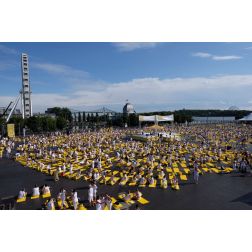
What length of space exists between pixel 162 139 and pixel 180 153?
12092mm

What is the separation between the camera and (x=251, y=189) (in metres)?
13.3

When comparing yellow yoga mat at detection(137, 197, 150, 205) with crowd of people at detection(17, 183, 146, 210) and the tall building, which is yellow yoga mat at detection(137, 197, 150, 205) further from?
the tall building

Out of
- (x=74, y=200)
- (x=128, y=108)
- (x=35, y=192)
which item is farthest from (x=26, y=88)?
(x=74, y=200)

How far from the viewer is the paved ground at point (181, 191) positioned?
36.6ft

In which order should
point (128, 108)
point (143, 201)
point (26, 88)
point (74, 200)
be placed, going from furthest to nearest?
point (128, 108) < point (26, 88) < point (143, 201) < point (74, 200)

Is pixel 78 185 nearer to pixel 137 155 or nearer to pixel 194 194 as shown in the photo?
pixel 194 194

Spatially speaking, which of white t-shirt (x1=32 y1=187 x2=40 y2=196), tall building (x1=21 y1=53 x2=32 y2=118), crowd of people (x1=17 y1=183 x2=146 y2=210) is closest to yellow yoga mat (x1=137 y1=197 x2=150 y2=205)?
crowd of people (x1=17 y1=183 x2=146 y2=210)

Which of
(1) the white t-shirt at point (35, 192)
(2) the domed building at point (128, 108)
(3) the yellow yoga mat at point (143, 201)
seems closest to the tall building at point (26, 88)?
(2) the domed building at point (128, 108)

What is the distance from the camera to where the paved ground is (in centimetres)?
1115

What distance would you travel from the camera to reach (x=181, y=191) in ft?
43.0

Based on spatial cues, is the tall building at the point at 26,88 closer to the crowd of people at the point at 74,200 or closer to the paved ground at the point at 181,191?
the paved ground at the point at 181,191

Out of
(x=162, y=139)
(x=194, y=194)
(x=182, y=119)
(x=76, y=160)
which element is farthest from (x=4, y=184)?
(x=182, y=119)

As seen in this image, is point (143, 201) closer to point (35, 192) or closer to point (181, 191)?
point (181, 191)

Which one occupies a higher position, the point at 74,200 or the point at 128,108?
the point at 128,108
